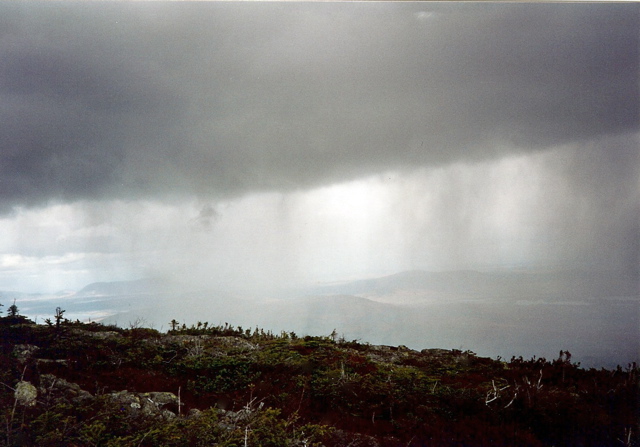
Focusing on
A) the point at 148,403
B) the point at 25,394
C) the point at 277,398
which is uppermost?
the point at 25,394

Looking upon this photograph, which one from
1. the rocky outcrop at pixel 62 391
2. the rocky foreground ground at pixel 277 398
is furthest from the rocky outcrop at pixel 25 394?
the rocky outcrop at pixel 62 391

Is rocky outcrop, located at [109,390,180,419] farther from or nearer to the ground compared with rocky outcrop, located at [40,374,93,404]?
nearer to the ground

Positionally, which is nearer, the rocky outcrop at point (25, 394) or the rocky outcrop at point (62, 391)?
the rocky outcrop at point (25, 394)

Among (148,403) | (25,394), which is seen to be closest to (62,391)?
(25,394)

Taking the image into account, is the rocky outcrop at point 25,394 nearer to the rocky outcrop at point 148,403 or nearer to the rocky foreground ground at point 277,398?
the rocky foreground ground at point 277,398

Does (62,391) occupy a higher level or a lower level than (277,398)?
higher

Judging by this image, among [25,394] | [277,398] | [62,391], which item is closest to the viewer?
[25,394]

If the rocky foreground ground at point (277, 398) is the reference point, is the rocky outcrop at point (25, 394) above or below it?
above

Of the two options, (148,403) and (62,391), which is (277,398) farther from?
(62,391)

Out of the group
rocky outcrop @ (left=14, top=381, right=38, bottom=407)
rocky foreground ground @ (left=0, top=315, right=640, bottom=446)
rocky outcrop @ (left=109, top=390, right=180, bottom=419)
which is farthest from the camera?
rocky outcrop @ (left=109, top=390, right=180, bottom=419)

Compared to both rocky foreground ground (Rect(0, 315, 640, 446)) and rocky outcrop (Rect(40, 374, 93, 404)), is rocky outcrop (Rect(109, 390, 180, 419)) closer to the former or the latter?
rocky foreground ground (Rect(0, 315, 640, 446))

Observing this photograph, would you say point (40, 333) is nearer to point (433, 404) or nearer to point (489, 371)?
point (433, 404)

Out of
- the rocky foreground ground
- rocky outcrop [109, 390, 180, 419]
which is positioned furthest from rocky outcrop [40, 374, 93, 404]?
rocky outcrop [109, 390, 180, 419]

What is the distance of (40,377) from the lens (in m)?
7.41
